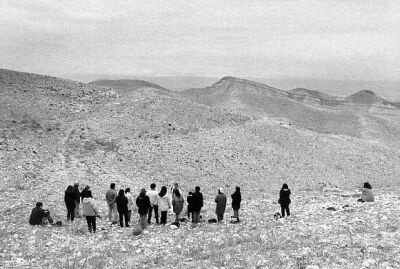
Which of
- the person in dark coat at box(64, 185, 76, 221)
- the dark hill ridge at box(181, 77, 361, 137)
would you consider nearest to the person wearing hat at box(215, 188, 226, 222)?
the person in dark coat at box(64, 185, 76, 221)

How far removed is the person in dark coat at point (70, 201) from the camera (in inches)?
709

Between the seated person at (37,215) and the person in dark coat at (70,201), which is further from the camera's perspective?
the person in dark coat at (70,201)

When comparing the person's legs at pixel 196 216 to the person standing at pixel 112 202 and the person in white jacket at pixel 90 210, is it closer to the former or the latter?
the person standing at pixel 112 202

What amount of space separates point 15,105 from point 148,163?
15829 mm

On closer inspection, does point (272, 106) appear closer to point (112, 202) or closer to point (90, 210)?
point (112, 202)

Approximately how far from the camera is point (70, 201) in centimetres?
1822

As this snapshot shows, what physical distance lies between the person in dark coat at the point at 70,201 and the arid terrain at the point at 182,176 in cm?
55

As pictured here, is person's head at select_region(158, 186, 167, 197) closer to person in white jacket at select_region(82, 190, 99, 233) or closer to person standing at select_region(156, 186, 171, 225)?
person standing at select_region(156, 186, 171, 225)

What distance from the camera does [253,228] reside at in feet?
54.2

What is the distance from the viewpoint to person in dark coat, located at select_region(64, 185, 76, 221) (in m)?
18.0

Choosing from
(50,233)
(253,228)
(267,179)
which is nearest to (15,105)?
(267,179)

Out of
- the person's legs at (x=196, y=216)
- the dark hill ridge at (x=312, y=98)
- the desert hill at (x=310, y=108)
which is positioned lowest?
the person's legs at (x=196, y=216)

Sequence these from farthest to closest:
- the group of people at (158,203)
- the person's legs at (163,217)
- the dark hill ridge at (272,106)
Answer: the dark hill ridge at (272,106)
the person's legs at (163,217)
the group of people at (158,203)

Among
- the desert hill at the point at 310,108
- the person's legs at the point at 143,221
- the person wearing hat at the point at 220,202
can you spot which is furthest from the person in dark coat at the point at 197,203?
the desert hill at the point at 310,108
